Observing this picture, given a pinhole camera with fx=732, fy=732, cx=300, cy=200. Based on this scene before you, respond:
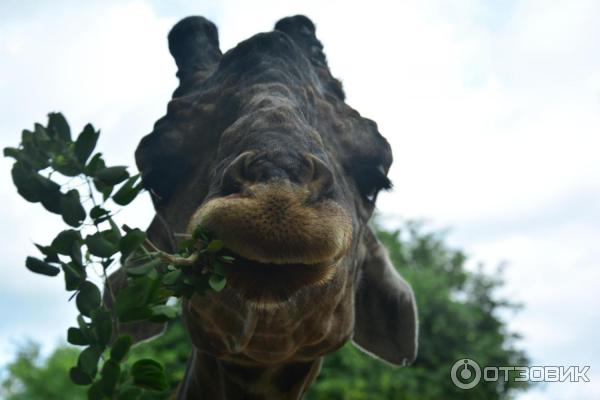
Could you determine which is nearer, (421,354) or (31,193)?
(31,193)

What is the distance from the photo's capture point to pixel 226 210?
2682mm

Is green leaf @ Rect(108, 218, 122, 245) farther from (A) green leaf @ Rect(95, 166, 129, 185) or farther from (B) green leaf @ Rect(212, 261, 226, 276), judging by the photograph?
(B) green leaf @ Rect(212, 261, 226, 276)

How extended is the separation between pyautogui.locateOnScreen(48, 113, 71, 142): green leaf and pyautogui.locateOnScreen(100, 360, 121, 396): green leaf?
65cm

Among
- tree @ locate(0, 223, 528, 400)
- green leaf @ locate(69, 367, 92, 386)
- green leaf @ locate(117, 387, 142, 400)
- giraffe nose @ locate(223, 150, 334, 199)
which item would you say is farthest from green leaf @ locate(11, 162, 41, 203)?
tree @ locate(0, 223, 528, 400)

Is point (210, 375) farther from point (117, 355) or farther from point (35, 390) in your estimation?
point (35, 390)

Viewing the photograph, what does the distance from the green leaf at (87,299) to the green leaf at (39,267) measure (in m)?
0.09

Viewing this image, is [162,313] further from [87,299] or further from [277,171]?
[277,171]

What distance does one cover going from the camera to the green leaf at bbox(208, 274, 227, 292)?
2.33 m

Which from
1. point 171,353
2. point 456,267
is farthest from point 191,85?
point 456,267

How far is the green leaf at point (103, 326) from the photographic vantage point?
205 centimetres

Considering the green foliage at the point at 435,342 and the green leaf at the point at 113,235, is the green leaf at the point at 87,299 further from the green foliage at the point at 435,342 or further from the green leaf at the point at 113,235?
the green foliage at the point at 435,342

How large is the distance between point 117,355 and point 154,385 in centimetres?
15

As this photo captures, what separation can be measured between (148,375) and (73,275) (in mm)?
356

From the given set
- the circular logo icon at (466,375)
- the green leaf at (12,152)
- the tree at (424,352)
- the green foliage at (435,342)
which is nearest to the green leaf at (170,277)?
the green leaf at (12,152)
